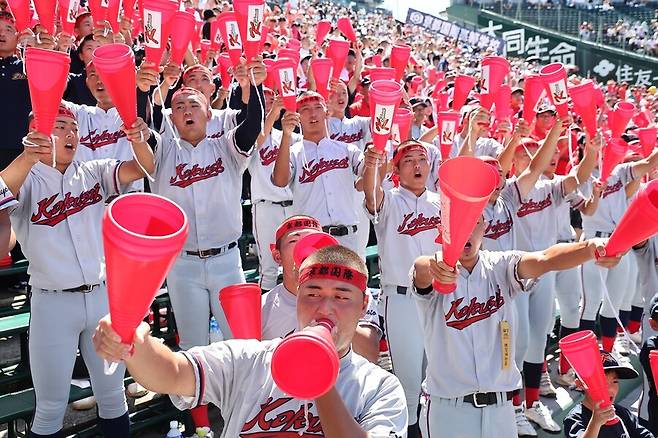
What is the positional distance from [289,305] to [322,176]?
1.94m

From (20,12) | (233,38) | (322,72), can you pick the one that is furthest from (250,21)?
(20,12)

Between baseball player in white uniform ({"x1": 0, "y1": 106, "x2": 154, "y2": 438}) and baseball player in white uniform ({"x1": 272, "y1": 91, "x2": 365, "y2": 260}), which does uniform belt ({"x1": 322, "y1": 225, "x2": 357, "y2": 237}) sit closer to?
baseball player in white uniform ({"x1": 272, "y1": 91, "x2": 365, "y2": 260})

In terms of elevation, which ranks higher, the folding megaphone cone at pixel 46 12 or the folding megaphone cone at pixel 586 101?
the folding megaphone cone at pixel 46 12

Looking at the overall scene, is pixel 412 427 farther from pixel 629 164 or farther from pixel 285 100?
pixel 629 164

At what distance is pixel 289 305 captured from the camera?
3.02 metres

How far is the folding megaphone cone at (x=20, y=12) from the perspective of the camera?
14.4ft

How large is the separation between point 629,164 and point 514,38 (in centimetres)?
1933

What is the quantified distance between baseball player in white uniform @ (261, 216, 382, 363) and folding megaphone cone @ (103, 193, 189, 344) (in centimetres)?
142

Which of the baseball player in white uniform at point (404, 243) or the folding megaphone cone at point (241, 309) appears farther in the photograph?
the baseball player in white uniform at point (404, 243)

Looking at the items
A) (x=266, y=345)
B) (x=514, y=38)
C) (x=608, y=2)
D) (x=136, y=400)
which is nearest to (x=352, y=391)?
(x=266, y=345)

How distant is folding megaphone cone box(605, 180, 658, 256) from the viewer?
6.53ft

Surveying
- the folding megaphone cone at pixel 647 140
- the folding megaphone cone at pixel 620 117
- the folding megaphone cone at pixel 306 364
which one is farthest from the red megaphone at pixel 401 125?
the folding megaphone cone at pixel 306 364

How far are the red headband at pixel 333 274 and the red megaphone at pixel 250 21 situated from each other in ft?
7.63

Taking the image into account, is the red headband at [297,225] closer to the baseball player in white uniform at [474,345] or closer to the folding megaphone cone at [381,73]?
the baseball player in white uniform at [474,345]
